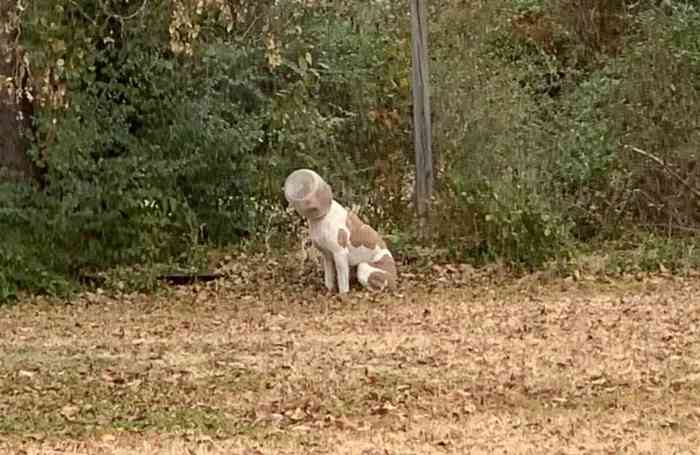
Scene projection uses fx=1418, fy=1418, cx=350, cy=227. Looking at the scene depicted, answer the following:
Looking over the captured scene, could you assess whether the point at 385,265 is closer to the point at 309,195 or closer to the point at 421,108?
the point at 309,195

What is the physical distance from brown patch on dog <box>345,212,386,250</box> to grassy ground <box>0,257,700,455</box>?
0.44m

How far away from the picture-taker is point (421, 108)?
12180 mm

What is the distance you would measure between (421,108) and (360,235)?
Answer: 69.8 inches

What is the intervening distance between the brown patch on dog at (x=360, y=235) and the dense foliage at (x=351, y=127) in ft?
2.90

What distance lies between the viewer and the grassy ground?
6.07 m

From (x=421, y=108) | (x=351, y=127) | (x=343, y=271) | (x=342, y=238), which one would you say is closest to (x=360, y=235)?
(x=342, y=238)

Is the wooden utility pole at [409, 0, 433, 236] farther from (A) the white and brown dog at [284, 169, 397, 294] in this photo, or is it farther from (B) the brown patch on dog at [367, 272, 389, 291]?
(B) the brown patch on dog at [367, 272, 389, 291]

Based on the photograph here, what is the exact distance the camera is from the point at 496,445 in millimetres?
5844

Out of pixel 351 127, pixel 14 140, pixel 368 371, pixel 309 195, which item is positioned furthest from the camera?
pixel 351 127

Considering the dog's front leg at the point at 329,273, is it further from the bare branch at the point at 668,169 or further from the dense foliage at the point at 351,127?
the bare branch at the point at 668,169

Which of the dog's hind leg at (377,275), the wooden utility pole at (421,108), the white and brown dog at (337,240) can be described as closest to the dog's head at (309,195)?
the white and brown dog at (337,240)

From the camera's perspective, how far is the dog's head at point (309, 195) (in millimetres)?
10523

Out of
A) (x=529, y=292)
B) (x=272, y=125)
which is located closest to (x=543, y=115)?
(x=272, y=125)

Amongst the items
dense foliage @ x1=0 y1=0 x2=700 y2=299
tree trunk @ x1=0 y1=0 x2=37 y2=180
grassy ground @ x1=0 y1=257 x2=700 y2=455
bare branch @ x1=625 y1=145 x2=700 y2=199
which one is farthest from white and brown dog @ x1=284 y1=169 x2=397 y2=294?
bare branch @ x1=625 y1=145 x2=700 y2=199
